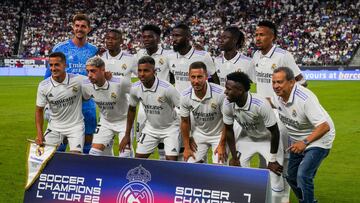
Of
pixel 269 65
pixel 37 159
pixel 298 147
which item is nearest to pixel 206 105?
pixel 269 65

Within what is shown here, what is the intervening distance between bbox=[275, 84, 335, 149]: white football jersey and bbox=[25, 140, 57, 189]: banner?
3.02 meters

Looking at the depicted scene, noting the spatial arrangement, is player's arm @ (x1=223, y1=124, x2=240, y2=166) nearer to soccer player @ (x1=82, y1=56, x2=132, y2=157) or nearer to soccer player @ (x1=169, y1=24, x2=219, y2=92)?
soccer player @ (x1=169, y1=24, x2=219, y2=92)

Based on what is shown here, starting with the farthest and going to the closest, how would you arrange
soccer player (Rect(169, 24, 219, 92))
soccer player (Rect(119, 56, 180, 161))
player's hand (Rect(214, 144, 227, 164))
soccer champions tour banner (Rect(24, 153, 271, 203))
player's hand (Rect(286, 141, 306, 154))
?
A: 1. soccer player (Rect(169, 24, 219, 92))
2. soccer player (Rect(119, 56, 180, 161))
3. player's hand (Rect(214, 144, 227, 164))
4. player's hand (Rect(286, 141, 306, 154))
5. soccer champions tour banner (Rect(24, 153, 271, 203))

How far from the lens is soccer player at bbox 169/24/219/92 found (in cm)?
→ 901

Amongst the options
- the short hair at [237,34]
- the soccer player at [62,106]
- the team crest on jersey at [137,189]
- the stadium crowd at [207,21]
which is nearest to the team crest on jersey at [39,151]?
the team crest on jersey at [137,189]

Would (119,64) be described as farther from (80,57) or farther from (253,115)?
(253,115)

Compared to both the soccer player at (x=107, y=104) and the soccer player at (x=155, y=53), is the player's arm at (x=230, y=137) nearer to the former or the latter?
the soccer player at (x=107, y=104)

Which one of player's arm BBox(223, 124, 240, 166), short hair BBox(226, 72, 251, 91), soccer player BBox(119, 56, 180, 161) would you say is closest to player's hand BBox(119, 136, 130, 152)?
soccer player BBox(119, 56, 180, 161)

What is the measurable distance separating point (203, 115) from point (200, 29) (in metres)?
42.5

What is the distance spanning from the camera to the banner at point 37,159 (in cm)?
673

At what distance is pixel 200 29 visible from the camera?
50.0m

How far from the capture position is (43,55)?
48688 mm

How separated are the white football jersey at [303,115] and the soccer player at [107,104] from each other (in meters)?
2.61

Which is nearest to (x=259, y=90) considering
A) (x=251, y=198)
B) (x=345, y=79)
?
(x=251, y=198)
